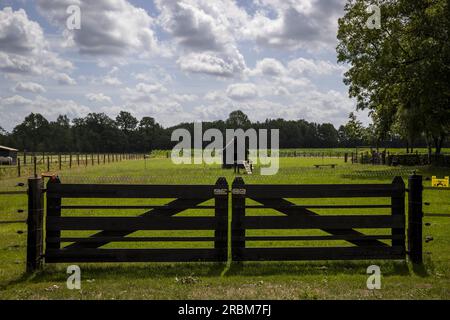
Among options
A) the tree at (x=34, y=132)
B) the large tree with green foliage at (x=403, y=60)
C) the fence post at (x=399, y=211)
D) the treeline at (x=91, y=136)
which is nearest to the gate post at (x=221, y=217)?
the fence post at (x=399, y=211)

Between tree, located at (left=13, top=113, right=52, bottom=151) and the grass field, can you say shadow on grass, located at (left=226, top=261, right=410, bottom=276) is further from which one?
tree, located at (left=13, top=113, right=52, bottom=151)

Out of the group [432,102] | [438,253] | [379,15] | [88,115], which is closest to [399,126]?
[432,102]

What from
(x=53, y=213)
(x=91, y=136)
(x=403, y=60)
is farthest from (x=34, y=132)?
(x=53, y=213)

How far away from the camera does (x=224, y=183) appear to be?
9.15 metres

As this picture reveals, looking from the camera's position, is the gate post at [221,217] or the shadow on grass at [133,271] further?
the gate post at [221,217]

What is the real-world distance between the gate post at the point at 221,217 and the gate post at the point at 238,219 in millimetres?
151

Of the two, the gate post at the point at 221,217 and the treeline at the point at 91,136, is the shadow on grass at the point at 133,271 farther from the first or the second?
the treeline at the point at 91,136

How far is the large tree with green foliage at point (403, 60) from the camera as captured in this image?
37000 mm

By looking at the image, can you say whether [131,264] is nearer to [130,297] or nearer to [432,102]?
[130,297]

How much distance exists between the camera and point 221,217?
909cm

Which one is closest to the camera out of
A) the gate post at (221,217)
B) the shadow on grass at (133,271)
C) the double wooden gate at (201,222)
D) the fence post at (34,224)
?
the shadow on grass at (133,271)

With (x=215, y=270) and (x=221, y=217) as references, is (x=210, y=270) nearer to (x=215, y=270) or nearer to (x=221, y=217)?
(x=215, y=270)

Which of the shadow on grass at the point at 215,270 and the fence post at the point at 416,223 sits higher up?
the fence post at the point at 416,223
